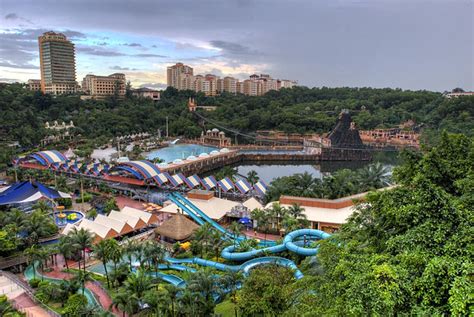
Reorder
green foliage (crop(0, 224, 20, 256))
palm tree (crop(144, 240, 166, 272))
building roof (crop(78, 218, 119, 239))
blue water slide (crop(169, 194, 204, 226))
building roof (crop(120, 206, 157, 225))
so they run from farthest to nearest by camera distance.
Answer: blue water slide (crop(169, 194, 204, 226)) < building roof (crop(120, 206, 157, 225)) < building roof (crop(78, 218, 119, 239)) < green foliage (crop(0, 224, 20, 256)) < palm tree (crop(144, 240, 166, 272))

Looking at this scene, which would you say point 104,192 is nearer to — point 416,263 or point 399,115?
point 416,263

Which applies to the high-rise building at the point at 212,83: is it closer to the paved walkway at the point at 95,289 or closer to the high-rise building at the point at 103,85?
the high-rise building at the point at 103,85

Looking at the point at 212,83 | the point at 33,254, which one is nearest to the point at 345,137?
the point at 33,254

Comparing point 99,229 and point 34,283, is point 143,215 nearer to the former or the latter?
point 99,229

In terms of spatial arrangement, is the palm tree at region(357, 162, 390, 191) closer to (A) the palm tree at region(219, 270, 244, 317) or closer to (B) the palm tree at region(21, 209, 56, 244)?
(A) the palm tree at region(219, 270, 244, 317)

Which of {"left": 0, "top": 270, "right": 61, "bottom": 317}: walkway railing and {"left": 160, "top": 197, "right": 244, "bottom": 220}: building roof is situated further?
{"left": 160, "top": 197, "right": 244, "bottom": 220}: building roof

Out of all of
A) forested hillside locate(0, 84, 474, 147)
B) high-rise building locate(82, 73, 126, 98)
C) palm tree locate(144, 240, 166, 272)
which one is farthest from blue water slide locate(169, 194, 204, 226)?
high-rise building locate(82, 73, 126, 98)
